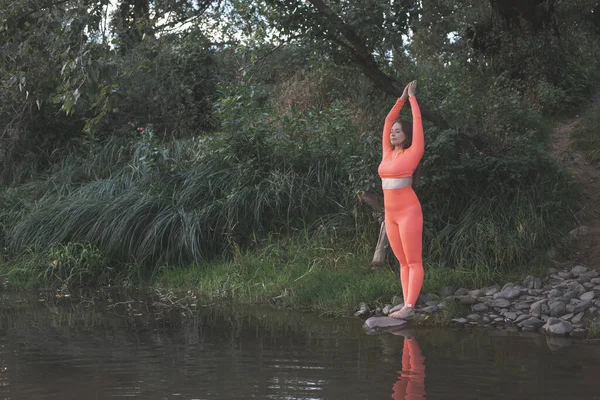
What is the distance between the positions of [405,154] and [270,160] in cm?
387

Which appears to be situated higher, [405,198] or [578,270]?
[405,198]

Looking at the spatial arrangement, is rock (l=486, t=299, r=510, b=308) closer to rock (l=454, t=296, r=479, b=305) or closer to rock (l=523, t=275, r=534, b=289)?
rock (l=454, t=296, r=479, b=305)

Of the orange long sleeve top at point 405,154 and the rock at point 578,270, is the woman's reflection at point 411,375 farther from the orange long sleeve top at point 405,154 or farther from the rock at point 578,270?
the rock at point 578,270

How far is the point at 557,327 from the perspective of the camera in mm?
6625

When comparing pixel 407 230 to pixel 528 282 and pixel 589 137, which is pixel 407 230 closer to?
pixel 528 282

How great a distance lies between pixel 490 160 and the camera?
8.80 metres

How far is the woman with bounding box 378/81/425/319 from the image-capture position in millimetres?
6676

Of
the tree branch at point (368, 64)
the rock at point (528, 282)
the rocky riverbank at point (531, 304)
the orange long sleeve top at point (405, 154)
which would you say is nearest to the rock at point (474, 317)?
the rocky riverbank at point (531, 304)

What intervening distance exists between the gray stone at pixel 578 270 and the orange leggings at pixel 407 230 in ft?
6.99

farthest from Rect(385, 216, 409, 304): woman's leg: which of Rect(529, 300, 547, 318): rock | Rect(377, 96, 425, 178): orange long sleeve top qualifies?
Rect(529, 300, 547, 318): rock

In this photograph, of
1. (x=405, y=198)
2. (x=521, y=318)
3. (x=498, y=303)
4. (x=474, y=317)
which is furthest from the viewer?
(x=498, y=303)

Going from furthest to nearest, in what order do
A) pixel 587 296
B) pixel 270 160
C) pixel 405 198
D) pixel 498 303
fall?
pixel 270 160 → pixel 498 303 → pixel 587 296 → pixel 405 198

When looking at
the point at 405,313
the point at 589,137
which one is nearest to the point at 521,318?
the point at 405,313

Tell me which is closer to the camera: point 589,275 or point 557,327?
point 557,327
